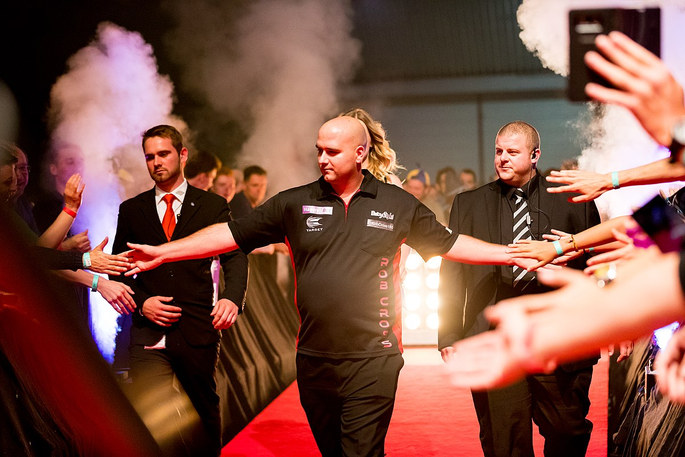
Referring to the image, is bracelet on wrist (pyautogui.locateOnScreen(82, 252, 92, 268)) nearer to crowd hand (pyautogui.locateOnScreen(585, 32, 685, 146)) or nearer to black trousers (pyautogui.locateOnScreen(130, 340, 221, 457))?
black trousers (pyautogui.locateOnScreen(130, 340, 221, 457))

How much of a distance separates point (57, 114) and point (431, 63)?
8304 millimetres

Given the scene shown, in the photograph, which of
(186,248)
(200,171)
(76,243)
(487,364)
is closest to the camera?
(487,364)

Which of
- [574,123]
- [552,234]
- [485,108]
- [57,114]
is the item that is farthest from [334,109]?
[552,234]

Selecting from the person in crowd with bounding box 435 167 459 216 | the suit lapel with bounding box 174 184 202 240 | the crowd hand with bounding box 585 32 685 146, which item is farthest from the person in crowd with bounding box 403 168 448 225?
the crowd hand with bounding box 585 32 685 146

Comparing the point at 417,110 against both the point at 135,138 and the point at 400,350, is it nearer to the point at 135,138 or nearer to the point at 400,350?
the point at 135,138

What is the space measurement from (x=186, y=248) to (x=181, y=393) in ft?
4.20

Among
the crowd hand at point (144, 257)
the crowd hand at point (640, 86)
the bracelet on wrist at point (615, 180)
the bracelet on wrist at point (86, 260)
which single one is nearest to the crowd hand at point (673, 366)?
the crowd hand at point (640, 86)

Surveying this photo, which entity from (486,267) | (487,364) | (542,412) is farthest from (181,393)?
(487,364)

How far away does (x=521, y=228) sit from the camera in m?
3.79

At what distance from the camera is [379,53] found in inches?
563

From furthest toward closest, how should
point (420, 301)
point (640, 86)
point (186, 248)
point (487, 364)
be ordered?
point (420, 301)
point (186, 248)
point (640, 86)
point (487, 364)

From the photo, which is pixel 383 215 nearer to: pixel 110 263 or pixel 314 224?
pixel 314 224

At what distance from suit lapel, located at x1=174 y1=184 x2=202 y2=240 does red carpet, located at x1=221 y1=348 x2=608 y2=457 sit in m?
1.65

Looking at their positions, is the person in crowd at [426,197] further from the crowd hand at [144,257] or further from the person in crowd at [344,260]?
the crowd hand at [144,257]
